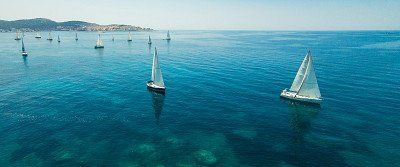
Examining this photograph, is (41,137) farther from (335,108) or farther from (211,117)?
(335,108)

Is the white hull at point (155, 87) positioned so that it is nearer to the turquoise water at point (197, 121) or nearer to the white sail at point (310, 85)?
the turquoise water at point (197, 121)

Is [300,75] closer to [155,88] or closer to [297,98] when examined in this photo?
[297,98]

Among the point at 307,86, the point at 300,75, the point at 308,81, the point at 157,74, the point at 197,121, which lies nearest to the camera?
the point at 197,121

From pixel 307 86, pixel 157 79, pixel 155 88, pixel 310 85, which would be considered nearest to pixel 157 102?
pixel 155 88

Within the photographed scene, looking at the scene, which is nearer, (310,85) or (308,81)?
(308,81)

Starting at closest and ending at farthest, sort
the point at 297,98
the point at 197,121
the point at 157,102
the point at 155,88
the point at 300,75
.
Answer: the point at 197,121 → the point at 297,98 → the point at 300,75 → the point at 157,102 → the point at 155,88

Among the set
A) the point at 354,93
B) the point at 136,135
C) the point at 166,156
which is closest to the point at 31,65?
the point at 136,135
